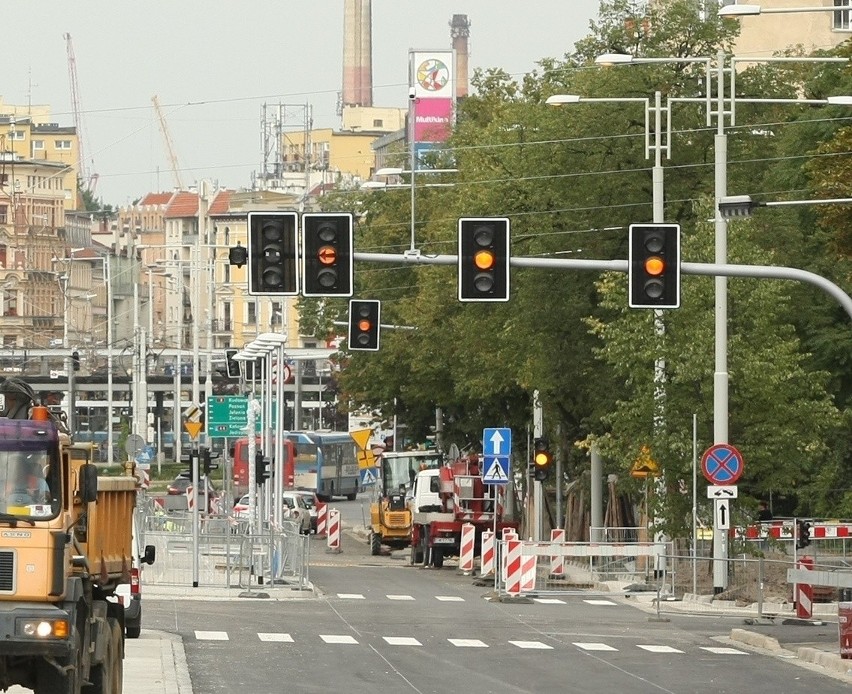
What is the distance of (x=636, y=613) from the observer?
38469 mm

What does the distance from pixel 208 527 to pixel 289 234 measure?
56.3 feet

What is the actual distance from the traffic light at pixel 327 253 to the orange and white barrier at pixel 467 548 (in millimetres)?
25506

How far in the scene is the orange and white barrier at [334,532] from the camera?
67725mm

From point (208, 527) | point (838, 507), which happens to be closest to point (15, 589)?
point (208, 527)

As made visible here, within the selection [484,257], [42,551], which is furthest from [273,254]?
[42,551]

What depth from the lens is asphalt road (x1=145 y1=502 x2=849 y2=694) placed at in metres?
24.1

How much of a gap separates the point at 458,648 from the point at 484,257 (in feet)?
16.8

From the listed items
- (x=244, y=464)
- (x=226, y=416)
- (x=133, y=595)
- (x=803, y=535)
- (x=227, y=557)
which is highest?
(x=226, y=416)

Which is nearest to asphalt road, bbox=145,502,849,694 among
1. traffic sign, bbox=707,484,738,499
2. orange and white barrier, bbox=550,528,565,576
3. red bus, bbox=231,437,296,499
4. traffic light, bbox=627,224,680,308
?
orange and white barrier, bbox=550,528,565,576

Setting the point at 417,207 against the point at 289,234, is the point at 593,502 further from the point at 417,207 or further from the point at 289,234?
the point at 289,234

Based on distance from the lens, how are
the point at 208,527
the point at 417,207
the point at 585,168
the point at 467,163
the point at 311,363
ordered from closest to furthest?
the point at 208,527 → the point at 585,168 → the point at 467,163 → the point at 417,207 → the point at 311,363

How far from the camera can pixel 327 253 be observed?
2770 centimetres

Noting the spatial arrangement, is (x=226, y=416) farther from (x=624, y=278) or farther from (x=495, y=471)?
(x=624, y=278)

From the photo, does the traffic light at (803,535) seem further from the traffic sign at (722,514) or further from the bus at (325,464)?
the bus at (325,464)
